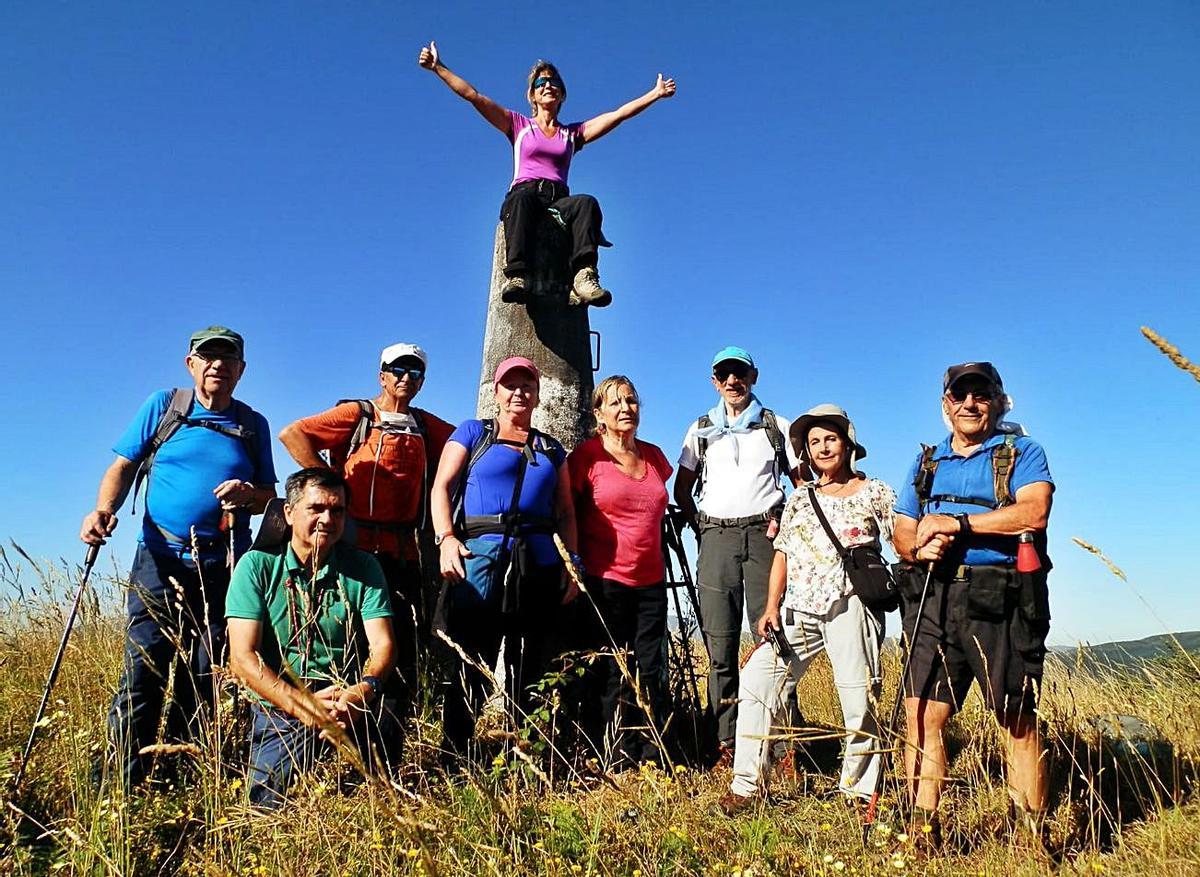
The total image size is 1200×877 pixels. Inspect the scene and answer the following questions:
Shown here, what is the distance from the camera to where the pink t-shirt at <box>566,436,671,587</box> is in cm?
441

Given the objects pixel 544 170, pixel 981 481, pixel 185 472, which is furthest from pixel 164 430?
pixel 981 481

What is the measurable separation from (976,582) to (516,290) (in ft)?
11.4

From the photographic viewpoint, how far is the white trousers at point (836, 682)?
3.72 meters

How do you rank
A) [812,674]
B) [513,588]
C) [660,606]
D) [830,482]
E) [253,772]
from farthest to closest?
[812,674], [660,606], [830,482], [513,588], [253,772]

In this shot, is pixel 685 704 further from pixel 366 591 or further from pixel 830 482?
pixel 366 591

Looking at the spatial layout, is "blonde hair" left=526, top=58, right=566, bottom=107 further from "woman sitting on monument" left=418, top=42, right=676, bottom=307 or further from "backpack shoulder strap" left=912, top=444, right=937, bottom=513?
"backpack shoulder strap" left=912, top=444, right=937, bottom=513

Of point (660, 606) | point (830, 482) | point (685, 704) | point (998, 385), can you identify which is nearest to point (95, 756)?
point (660, 606)

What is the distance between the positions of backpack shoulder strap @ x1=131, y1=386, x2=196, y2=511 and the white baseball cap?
101cm

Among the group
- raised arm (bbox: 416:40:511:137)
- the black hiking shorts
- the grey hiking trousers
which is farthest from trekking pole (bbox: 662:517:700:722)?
raised arm (bbox: 416:40:511:137)

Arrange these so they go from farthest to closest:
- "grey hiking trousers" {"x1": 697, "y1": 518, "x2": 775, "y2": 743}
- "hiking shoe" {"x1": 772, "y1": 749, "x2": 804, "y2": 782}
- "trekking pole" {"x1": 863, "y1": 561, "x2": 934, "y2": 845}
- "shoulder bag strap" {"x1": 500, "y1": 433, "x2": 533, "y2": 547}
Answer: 1. "grey hiking trousers" {"x1": 697, "y1": 518, "x2": 775, "y2": 743}
2. "hiking shoe" {"x1": 772, "y1": 749, "x2": 804, "y2": 782}
3. "shoulder bag strap" {"x1": 500, "y1": 433, "x2": 533, "y2": 547}
4. "trekking pole" {"x1": 863, "y1": 561, "x2": 934, "y2": 845}

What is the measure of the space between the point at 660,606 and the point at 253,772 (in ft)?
7.68

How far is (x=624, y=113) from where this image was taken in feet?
19.3

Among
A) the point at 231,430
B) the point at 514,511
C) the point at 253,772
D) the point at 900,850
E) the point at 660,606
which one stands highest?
the point at 231,430

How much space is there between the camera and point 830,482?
4.24m
